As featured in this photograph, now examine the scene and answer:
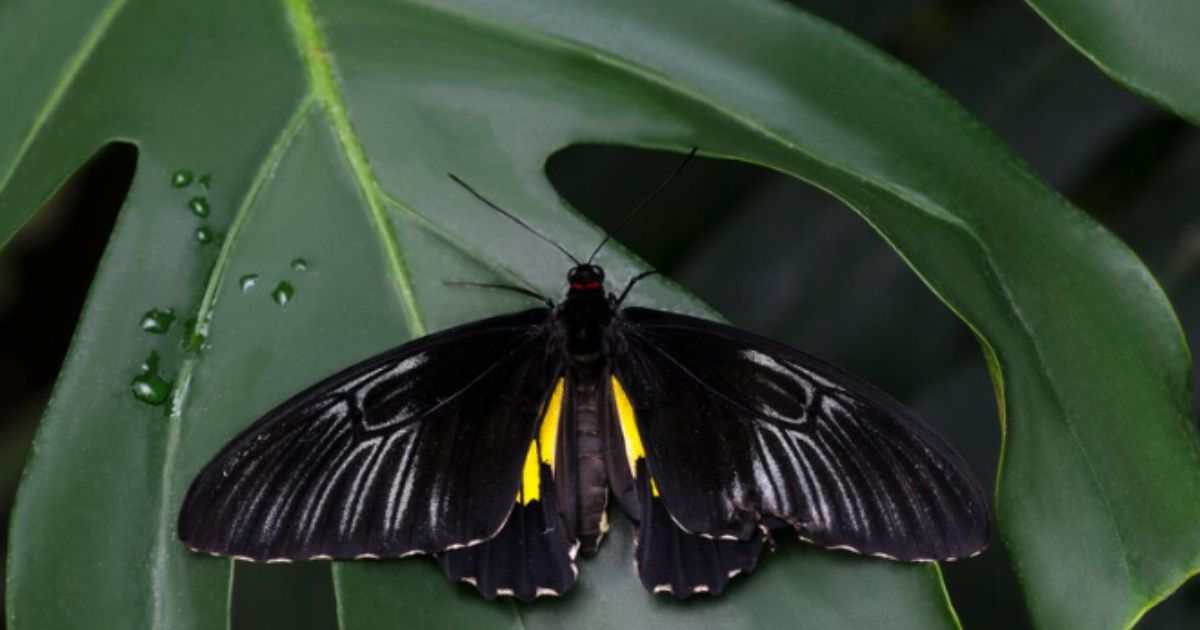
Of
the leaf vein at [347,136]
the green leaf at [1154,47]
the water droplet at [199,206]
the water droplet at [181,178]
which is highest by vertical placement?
the green leaf at [1154,47]

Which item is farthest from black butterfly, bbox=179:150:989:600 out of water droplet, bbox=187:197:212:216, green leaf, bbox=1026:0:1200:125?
green leaf, bbox=1026:0:1200:125

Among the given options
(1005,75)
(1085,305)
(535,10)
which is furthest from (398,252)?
(1005,75)

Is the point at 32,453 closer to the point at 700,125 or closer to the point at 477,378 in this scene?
the point at 477,378

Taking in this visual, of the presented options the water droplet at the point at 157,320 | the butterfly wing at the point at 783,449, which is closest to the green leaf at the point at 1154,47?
the butterfly wing at the point at 783,449

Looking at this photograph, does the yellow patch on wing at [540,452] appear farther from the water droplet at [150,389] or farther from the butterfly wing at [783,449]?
the water droplet at [150,389]

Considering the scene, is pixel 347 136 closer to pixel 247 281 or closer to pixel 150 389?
pixel 247 281

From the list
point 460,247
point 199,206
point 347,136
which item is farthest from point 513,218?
point 199,206
